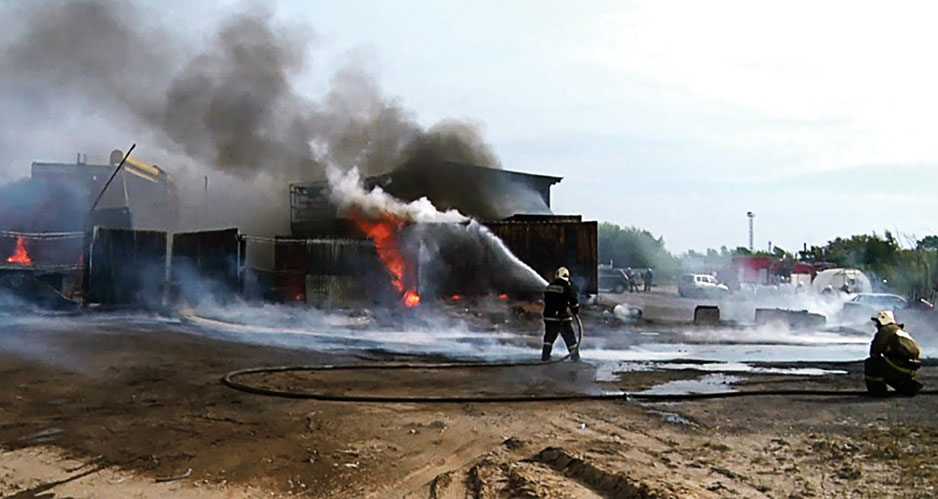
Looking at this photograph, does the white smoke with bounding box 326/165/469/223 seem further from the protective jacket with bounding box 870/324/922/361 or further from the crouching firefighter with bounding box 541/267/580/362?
the protective jacket with bounding box 870/324/922/361

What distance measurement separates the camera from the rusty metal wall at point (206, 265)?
720 inches

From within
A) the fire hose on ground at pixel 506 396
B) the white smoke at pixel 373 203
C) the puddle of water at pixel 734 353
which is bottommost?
the puddle of water at pixel 734 353

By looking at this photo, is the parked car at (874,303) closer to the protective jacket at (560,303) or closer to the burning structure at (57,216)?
the protective jacket at (560,303)

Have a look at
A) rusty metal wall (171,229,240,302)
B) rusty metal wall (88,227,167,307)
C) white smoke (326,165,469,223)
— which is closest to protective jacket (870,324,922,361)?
rusty metal wall (171,229,240,302)

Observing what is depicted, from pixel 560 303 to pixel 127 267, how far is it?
37.6 ft

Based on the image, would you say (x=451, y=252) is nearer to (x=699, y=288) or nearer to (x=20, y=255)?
(x=20, y=255)

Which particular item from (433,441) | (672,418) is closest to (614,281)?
(672,418)

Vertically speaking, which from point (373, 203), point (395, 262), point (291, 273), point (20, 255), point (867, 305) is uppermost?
point (373, 203)

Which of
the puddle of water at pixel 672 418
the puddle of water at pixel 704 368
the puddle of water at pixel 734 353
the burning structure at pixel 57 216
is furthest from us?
the burning structure at pixel 57 216

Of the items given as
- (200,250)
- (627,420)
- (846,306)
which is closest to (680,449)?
(627,420)

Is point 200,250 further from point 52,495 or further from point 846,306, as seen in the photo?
point 846,306

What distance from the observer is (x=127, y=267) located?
17.8 meters

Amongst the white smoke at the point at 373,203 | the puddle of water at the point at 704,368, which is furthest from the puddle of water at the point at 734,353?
the white smoke at the point at 373,203

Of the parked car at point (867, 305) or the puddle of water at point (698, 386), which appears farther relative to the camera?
the parked car at point (867, 305)
